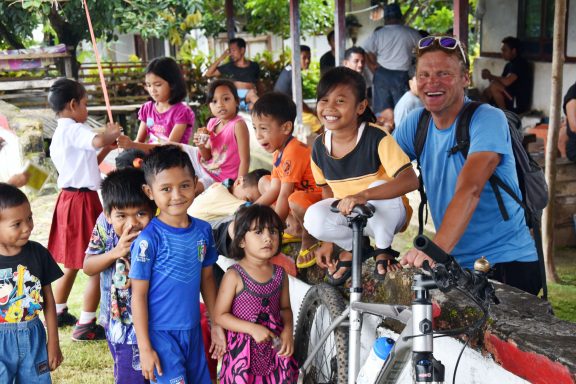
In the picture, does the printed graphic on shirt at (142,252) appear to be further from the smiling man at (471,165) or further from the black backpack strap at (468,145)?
the black backpack strap at (468,145)

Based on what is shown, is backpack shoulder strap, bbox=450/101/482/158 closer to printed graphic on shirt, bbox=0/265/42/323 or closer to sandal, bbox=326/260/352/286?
sandal, bbox=326/260/352/286

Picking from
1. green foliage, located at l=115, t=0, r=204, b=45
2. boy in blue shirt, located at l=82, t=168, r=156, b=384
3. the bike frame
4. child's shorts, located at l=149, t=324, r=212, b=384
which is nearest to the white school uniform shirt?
boy in blue shirt, located at l=82, t=168, r=156, b=384

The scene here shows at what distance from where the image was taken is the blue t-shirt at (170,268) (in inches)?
125

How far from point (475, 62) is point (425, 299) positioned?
34.3 ft

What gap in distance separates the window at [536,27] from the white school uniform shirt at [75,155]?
6781 millimetres

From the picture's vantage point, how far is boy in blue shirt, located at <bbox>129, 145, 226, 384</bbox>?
125 inches

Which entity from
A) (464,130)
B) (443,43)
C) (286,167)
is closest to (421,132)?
(464,130)

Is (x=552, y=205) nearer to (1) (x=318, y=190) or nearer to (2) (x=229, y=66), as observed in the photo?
(1) (x=318, y=190)

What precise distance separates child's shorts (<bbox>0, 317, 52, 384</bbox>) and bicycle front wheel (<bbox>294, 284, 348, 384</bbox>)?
128 centimetres

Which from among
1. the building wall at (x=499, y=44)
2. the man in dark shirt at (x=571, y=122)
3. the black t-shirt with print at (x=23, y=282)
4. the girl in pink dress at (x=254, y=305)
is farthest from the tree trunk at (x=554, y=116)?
the black t-shirt with print at (x=23, y=282)

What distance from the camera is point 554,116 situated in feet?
18.1

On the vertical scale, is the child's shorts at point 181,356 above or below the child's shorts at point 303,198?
below

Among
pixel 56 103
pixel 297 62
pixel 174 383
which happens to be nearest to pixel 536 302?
pixel 174 383

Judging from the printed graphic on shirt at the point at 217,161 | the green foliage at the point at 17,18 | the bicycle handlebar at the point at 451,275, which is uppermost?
the green foliage at the point at 17,18
